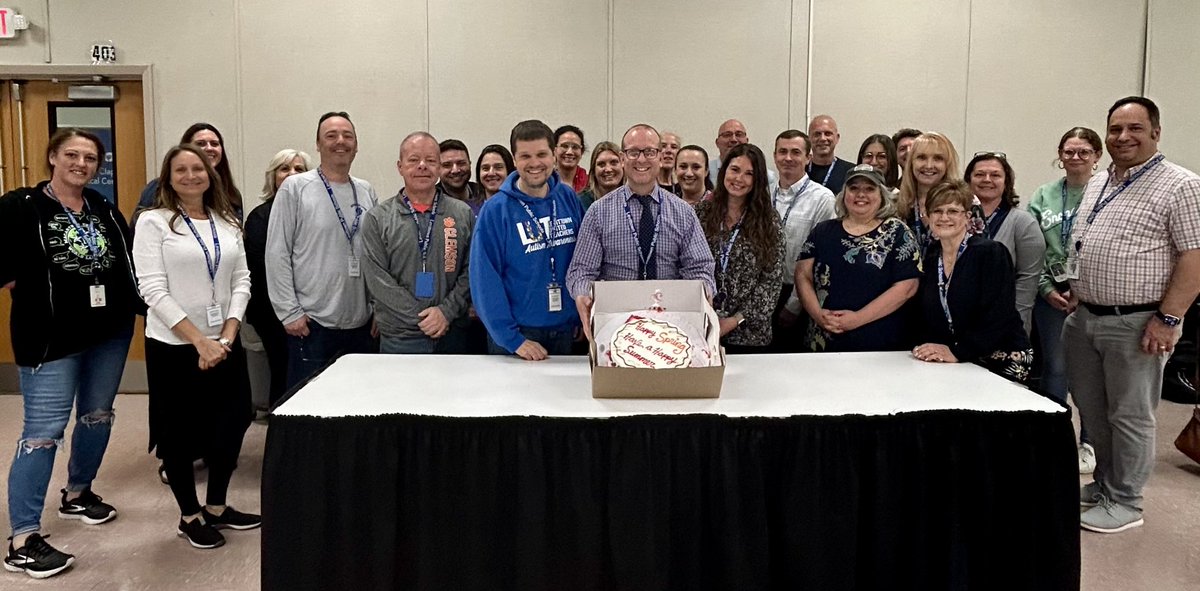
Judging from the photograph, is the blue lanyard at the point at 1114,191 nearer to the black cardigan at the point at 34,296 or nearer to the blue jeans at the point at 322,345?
the blue jeans at the point at 322,345

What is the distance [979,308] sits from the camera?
271 centimetres

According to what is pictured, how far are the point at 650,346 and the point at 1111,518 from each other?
7.54 feet

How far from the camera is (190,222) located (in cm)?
292

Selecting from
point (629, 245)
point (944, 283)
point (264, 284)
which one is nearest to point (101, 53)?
point (264, 284)

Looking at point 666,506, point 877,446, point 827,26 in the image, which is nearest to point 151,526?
point 666,506

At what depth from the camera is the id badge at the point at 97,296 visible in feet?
9.43

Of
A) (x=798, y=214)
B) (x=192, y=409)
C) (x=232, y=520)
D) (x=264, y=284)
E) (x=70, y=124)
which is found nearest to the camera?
(x=192, y=409)

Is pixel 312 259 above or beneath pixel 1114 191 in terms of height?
beneath

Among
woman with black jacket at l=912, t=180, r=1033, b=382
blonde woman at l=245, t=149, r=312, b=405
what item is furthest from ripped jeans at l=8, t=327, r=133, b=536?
woman with black jacket at l=912, t=180, r=1033, b=382

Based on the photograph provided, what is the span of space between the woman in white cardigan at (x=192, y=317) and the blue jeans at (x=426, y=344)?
55 centimetres

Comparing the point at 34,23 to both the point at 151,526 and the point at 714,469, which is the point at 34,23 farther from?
the point at 714,469

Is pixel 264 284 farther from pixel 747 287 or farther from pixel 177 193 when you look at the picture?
pixel 747 287

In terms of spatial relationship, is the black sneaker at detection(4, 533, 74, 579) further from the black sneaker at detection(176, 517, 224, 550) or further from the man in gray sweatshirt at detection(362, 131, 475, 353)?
the man in gray sweatshirt at detection(362, 131, 475, 353)

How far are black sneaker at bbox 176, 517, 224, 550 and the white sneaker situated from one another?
3.81 m
